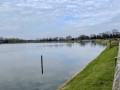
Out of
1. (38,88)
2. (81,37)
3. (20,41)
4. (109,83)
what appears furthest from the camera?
(20,41)

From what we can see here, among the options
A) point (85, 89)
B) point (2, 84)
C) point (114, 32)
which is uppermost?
point (114, 32)

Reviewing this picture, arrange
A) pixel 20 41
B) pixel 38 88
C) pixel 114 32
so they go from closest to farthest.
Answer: pixel 38 88 < pixel 114 32 < pixel 20 41

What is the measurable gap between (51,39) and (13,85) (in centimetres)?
13544

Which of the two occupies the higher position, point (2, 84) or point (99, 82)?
point (99, 82)

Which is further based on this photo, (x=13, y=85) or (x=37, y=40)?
(x=37, y=40)

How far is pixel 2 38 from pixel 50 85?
505 feet

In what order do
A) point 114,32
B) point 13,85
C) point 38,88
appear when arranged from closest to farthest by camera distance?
point 38,88 < point 13,85 < point 114,32

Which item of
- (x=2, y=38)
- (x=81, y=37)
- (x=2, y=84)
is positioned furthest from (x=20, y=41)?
(x=2, y=84)

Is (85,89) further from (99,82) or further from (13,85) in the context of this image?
(13,85)

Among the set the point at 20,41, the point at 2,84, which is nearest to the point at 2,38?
the point at 20,41

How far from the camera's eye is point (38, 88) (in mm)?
8820

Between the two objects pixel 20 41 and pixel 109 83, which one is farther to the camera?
pixel 20 41

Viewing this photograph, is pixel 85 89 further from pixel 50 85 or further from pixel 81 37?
pixel 81 37

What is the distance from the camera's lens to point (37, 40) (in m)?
161
